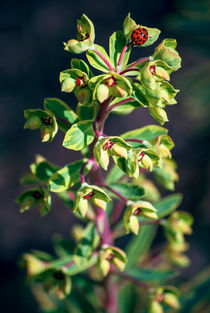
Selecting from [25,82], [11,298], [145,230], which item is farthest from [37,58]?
[145,230]

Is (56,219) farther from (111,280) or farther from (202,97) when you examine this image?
(111,280)

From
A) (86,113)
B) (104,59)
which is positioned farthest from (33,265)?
(104,59)

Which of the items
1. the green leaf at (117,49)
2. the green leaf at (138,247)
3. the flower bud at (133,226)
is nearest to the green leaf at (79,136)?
the green leaf at (117,49)

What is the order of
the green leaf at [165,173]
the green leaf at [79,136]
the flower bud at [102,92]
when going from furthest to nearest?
the green leaf at [165,173] < the green leaf at [79,136] < the flower bud at [102,92]

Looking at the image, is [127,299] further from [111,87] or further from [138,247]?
[111,87]

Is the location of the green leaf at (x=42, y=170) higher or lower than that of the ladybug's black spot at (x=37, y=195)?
higher

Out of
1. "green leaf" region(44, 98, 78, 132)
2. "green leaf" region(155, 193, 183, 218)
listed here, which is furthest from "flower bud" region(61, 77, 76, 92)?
"green leaf" region(155, 193, 183, 218)

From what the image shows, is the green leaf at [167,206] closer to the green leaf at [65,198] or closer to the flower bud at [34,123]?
the green leaf at [65,198]

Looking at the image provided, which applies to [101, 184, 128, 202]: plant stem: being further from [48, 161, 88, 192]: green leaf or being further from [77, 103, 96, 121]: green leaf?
[77, 103, 96, 121]: green leaf
